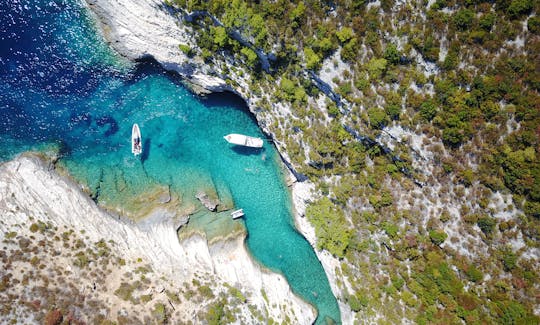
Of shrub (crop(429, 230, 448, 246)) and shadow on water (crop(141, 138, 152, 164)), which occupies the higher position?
shrub (crop(429, 230, 448, 246))

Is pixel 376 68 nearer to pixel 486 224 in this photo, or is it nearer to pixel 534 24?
pixel 534 24

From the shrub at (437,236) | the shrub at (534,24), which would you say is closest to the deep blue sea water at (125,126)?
the shrub at (437,236)

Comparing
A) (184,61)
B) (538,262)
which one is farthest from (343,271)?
(184,61)

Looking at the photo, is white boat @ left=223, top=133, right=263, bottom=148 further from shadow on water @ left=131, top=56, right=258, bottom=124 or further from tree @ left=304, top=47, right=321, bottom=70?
tree @ left=304, top=47, right=321, bottom=70

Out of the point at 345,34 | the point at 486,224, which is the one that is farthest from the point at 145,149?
the point at 486,224

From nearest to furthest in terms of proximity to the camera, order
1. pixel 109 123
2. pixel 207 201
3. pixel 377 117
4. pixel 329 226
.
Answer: pixel 377 117, pixel 329 226, pixel 109 123, pixel 207 201

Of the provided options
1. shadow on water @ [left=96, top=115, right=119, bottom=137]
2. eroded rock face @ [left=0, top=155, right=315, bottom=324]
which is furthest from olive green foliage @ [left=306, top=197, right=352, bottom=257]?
shadow on water @ [left=96, top=115, right=119, bottom=137]
